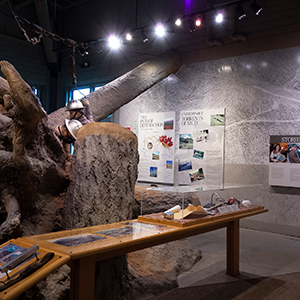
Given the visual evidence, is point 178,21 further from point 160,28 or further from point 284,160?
point 284,160

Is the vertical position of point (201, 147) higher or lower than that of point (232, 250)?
higher

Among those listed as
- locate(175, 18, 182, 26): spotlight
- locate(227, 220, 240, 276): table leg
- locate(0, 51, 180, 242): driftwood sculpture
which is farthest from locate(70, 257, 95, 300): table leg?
locate(175, 18, 182, 26): spotlight

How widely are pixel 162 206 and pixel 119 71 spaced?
21.2 feet

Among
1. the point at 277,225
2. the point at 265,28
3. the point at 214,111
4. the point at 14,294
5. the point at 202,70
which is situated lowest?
the point at 277,225

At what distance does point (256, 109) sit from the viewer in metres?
6.87

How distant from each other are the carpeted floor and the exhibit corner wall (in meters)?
2.27

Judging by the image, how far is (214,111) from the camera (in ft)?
24.2

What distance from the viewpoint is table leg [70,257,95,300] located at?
2229 mm

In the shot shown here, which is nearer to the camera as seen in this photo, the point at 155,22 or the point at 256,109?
the point at 256,109

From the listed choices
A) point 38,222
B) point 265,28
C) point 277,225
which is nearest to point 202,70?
point 265,28

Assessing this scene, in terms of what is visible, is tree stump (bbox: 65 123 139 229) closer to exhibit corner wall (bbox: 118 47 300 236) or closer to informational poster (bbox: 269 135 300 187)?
exhibit corner wall (bbox: 118 47 300 236)

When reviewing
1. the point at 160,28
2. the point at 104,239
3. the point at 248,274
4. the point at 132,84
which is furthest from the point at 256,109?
the point at 104,239

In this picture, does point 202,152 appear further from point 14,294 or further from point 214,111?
point 14,294

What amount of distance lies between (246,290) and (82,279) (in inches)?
83.4
